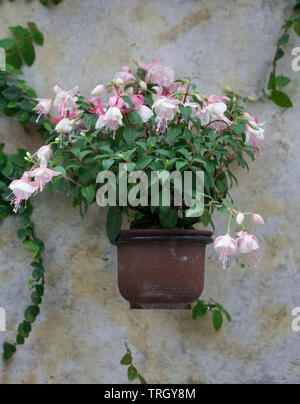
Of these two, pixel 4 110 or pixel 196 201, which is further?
pixel 4 110

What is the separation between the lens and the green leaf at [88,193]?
2.47 meters

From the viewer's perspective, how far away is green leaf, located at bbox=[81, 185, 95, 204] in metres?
2.47

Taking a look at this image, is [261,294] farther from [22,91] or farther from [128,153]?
[22,91]

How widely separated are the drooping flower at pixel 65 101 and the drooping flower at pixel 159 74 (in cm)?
29

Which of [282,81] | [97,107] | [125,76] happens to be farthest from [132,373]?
[282,81]

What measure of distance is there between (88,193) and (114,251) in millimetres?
387

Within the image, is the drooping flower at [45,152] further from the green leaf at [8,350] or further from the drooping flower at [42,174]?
the green leaf at [8,350]

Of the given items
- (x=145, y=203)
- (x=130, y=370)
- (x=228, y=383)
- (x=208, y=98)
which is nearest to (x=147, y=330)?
(x=130, y=370)

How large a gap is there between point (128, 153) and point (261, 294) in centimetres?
76

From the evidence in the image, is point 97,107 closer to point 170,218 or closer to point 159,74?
point 159,74

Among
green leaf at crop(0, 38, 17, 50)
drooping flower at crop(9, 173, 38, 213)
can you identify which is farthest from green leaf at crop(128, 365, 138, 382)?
green leaf at crop(0, 38, 17, 50)

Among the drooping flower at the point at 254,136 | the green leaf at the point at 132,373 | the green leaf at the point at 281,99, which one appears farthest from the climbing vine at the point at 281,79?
the green leaf at the point at 132,373

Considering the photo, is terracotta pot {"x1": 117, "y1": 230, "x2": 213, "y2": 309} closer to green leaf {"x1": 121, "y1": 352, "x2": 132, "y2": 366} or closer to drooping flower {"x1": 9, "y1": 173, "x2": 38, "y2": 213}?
green leaf {"x1": 121, "y1": 352, "x2": 132, "y2": 366}
